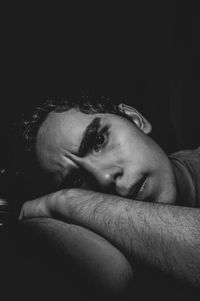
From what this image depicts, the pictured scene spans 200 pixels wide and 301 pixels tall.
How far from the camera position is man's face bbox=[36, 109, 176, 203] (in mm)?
1199

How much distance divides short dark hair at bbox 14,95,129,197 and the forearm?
2.12 feet

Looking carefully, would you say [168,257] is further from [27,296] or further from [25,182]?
[25,182]

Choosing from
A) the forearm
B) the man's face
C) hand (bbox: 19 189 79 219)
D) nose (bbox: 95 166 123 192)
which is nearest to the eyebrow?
the man's face

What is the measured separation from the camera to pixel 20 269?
21.0 inches

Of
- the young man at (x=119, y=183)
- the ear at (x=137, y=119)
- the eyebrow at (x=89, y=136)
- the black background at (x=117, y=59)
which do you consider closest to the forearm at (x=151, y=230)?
the young man at (x=119, y=183)

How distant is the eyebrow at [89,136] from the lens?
129 cm

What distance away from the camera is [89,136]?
4.31ft

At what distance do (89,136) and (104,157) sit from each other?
0.40 ft

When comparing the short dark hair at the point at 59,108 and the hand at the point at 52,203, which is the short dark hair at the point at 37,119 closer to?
the short dark hair at the point at 59,108

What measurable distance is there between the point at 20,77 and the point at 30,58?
180 millimetres

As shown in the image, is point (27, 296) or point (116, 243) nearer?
point (27, 296)

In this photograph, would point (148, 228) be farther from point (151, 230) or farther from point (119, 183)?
point (119, 183)

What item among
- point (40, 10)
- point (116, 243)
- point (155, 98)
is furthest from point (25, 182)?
point (155, 98)

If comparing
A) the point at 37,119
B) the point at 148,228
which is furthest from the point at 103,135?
the point at 148,228
